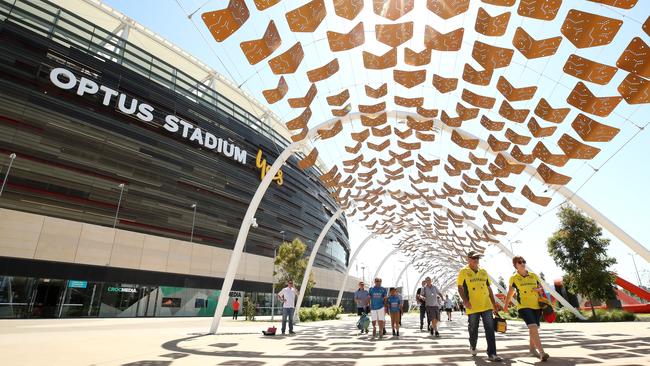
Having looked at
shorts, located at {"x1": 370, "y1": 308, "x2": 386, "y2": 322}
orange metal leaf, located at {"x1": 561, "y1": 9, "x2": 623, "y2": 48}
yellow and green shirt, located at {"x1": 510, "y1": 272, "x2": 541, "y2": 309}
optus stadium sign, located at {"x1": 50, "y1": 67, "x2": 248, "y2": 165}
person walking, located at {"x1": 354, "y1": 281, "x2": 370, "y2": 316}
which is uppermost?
optus stadium sign, located at {"x1": 50, "y1": 67, "x2": 248, "y2": 165}

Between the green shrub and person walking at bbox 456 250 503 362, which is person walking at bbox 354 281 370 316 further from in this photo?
the green shrub

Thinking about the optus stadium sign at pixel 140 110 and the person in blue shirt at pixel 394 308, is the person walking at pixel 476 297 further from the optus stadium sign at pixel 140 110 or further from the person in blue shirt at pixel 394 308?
the optus stadium sign at pixel 140 110

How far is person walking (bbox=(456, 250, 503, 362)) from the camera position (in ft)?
18.9

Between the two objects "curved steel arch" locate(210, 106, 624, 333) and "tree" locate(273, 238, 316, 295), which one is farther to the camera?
"tree" locate(273, 238, 316, 295)

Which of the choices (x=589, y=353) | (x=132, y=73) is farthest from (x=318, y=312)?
(x=132, y=73)

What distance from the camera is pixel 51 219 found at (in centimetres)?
2169

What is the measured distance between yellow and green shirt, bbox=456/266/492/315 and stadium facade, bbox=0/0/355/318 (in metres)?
23.8

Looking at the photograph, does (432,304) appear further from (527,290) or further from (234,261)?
(234,261)

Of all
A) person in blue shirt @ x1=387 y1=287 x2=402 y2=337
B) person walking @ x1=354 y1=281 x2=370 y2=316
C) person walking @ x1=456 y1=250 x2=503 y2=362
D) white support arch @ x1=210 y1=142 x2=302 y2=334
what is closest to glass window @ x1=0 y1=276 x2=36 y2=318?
white support arch @ x1=210 y1=142 x2=302 y2=334

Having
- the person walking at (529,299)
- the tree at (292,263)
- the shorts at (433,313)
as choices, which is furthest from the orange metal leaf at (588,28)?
the tree at (292,263)

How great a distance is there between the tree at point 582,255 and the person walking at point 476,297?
66.0 feet

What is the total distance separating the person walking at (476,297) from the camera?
5.76 m

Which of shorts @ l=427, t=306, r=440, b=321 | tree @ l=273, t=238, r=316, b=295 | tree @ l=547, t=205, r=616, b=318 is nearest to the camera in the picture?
shorts @ l=427, t=306, r=440, b=321

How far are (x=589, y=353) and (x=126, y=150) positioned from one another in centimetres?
3202
